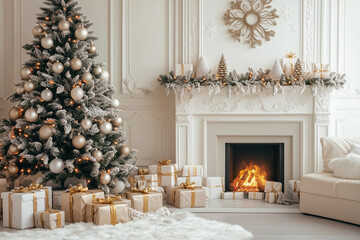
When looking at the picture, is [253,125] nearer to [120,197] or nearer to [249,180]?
[249,180]

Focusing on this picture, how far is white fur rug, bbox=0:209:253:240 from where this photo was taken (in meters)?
3.61

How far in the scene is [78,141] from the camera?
4660 mm

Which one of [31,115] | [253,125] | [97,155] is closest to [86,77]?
[31,115]

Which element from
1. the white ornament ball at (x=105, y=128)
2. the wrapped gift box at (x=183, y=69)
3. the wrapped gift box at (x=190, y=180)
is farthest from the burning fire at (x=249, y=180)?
the white ornament ball at (x=105, y=128)

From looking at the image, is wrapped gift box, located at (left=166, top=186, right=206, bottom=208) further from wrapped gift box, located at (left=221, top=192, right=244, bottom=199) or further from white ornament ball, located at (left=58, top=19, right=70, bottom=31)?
white ornament ball, located at (left=58, top=19, right=70, bottom=31)

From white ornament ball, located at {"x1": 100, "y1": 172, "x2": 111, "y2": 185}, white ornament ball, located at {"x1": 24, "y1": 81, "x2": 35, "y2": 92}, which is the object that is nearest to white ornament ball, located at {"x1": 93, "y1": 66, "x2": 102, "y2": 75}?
white ornament ball, located at {"x1": 24, "y1": 81, "x2": 35, "y2": 92}

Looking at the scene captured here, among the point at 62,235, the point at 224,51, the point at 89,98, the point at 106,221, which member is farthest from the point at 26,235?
the point at 224,51

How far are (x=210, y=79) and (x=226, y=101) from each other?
0.37 meters

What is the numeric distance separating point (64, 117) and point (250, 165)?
8.37ft

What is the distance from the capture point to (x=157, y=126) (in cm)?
585

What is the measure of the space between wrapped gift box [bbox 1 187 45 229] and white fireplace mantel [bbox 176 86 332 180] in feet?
6.77

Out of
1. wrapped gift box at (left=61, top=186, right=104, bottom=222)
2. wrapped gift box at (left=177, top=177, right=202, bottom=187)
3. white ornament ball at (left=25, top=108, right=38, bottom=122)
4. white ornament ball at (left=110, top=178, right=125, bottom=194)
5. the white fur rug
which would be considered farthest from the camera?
wrapped gift box at (left=177, top=177, right=202, bottom=187)

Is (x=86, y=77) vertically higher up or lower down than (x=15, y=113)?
higher up

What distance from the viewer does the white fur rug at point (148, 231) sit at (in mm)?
3613
